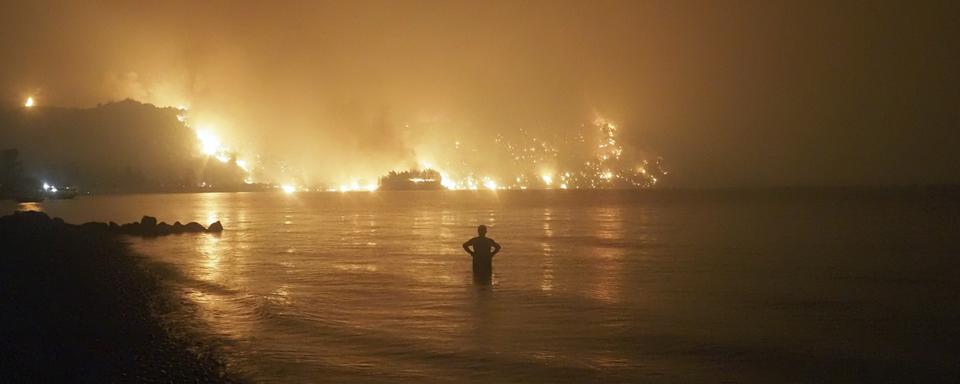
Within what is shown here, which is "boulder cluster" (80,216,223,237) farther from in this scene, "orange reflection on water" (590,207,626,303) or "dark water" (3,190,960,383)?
"orange reflection on water" (590,207,626,303)

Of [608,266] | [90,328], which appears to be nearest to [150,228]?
[608,266]

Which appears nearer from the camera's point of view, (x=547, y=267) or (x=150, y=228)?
(x=547, y=267)

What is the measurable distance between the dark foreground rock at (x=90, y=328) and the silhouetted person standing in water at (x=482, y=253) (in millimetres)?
9026

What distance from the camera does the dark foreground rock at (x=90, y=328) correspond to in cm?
1271

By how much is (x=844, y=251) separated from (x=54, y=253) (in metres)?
42.5

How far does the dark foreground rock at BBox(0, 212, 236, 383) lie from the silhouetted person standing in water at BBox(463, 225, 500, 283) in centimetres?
903

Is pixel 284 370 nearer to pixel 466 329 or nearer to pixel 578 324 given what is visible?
pixel 466 329

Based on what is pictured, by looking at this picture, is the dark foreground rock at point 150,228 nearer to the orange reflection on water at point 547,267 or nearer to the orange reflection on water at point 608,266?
the orange reflection on water at point 547,267

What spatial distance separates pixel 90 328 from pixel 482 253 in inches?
450

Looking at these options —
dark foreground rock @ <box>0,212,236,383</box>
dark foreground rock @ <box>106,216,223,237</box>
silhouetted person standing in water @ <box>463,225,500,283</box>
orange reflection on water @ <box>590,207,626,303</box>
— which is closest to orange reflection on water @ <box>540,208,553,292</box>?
orange reflection on water @ <box>590,207,626,303</box>

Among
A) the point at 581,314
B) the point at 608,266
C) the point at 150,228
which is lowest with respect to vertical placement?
the point at 581,314

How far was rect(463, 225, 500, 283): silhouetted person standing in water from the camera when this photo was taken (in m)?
23.0

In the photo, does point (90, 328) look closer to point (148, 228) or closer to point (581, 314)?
point (581, 314)

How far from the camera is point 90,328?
16562 millimetres
